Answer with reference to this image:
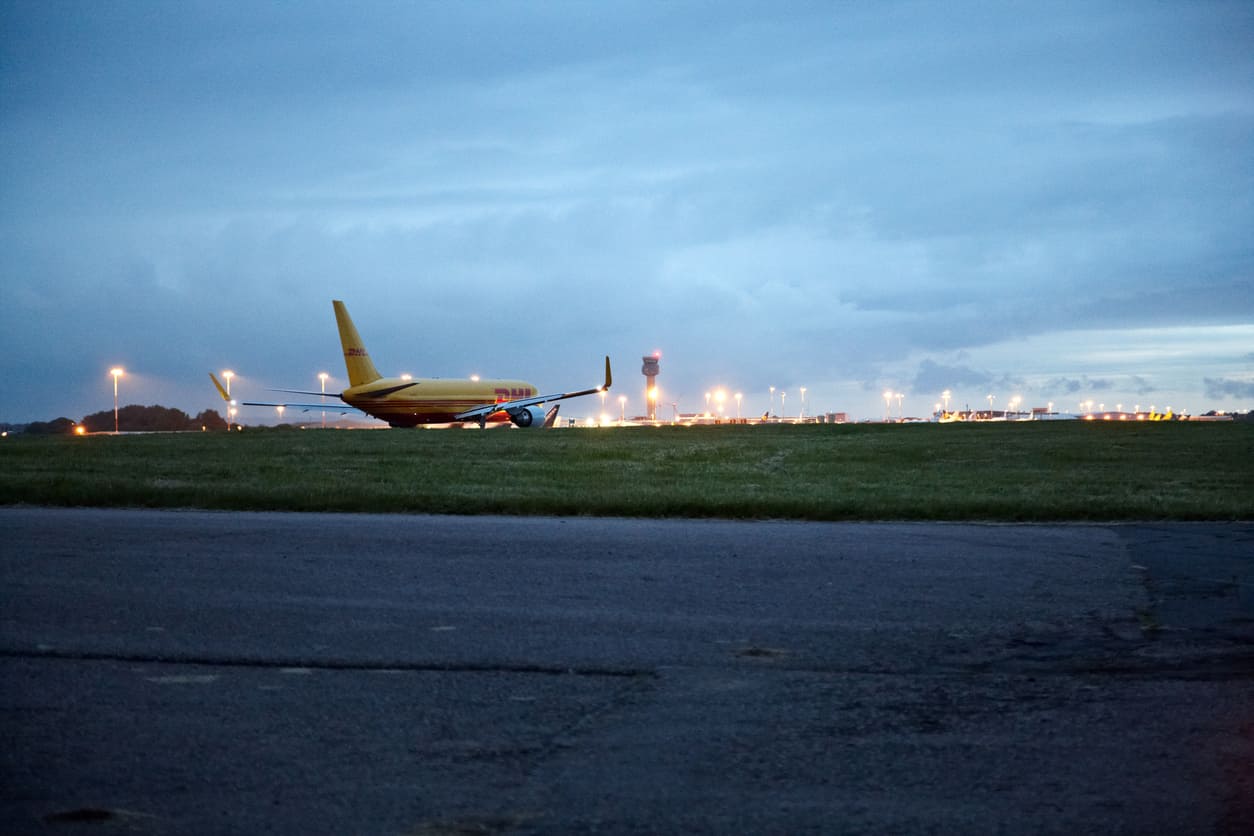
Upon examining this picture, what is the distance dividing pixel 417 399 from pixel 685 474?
36046mm

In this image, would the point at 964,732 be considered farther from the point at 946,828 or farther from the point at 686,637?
the point at 686,637

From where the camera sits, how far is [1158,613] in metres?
6.60

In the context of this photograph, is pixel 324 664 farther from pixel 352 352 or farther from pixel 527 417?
pixel 352 352

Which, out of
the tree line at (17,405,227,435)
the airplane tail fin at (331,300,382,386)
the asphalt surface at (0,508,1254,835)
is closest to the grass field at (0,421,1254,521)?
the asphalt surface at (0,508,1254,835)

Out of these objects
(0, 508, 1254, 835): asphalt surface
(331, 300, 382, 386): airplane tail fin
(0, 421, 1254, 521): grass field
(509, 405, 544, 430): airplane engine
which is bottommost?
(0, 508, 1254, 835): asphalt surface

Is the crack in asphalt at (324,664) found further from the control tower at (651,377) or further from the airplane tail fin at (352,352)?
the control tower at (651,377)

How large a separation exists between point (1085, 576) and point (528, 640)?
4.45m

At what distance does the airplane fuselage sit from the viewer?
170 ft

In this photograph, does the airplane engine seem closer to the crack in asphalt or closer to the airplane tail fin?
the airplane tail fin

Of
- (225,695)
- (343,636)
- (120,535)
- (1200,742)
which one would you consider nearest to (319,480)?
(120,535)

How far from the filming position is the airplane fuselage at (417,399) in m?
51.9

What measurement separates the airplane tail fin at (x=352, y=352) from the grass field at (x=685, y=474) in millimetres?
21506

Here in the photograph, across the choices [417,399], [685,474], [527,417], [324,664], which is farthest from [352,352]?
[324,664]

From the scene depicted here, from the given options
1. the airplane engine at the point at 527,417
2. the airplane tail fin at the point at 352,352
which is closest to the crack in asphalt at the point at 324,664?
the airplane engine at the point at 527,417
